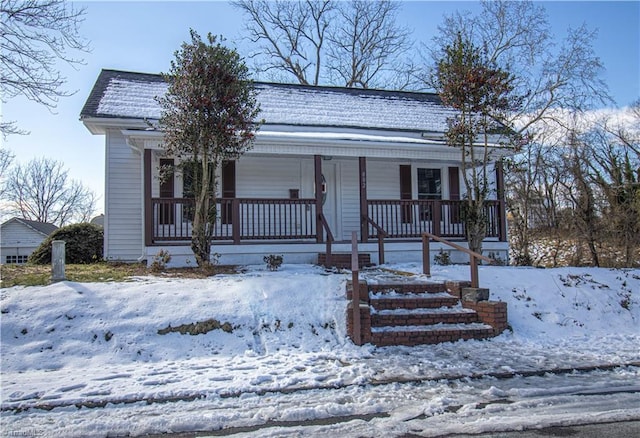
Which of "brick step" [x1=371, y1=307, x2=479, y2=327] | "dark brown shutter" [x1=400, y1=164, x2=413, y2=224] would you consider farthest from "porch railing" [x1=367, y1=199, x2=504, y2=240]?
"brick step" [x1=371, y1=307, x2=479, y2=327]

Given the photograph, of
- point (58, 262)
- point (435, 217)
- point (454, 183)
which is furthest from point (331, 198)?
point (58, 262)

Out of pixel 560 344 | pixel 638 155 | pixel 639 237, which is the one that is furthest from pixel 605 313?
pixel 638 155

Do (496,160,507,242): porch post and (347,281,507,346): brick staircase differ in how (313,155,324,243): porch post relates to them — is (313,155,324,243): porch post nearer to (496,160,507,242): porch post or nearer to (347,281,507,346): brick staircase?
(347,281,507,346): brick staircase

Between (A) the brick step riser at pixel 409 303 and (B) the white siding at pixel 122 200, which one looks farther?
(B) the white siding at pixel 122 200

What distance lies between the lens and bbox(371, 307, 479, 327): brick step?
6.79 meters

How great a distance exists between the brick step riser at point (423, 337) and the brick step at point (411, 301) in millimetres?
756

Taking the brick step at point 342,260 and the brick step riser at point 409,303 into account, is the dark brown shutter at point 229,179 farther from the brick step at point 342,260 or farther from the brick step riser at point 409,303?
the brick step riser at point 409,303

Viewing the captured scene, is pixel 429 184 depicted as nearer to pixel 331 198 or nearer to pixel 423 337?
pixel 331 198

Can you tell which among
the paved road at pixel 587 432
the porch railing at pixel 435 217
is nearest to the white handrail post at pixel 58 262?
the paved road at pixel 587 432

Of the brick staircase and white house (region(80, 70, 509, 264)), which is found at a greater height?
white house (region(80, 70, 509, 264))

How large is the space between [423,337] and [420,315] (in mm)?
428

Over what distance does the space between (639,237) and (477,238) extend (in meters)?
4.05

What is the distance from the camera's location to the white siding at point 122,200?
1195cm

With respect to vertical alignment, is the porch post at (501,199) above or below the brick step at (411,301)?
above
